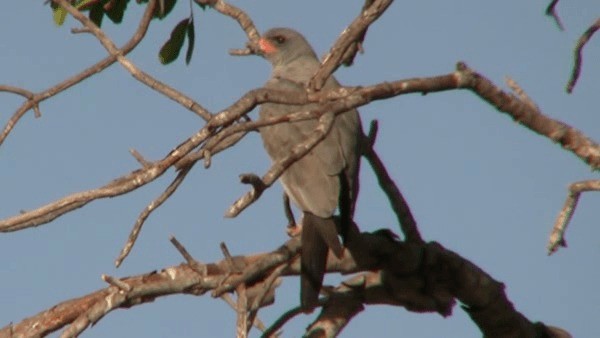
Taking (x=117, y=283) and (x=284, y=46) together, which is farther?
(x=284, y=46)

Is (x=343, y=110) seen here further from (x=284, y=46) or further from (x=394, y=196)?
(x=284, y=46)

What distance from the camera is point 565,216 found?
12.3 ft

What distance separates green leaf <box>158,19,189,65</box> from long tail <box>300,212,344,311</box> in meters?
1.09

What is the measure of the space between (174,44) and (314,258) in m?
1.30

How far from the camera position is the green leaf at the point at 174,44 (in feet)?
18.6

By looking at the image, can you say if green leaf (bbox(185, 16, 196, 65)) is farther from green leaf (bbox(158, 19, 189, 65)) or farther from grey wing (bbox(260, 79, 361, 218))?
grey wing (bbox(260, 79, 361, 218))

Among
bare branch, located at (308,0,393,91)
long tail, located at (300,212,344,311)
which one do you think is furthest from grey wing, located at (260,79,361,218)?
bare branch, located at (308,0,393,91)

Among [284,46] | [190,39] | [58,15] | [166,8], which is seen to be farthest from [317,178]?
[284,46]

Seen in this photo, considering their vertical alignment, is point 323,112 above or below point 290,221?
below

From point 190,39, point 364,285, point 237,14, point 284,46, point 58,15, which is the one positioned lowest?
point 364,285

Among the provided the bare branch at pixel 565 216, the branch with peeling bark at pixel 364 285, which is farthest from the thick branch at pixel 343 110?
the branch with peeling bark at pixel 364 285

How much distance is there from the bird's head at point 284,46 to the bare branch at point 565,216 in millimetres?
4058

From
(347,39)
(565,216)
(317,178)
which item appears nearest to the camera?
(565,216)

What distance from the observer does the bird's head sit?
777 cm
